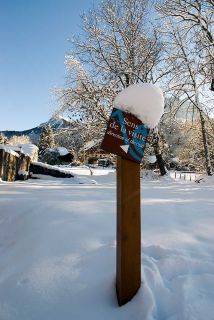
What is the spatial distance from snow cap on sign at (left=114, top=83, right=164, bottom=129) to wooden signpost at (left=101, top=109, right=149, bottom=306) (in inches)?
1.8

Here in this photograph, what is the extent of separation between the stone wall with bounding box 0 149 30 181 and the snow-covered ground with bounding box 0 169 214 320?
21.7 feet

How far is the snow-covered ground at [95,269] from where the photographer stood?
2.12 metres

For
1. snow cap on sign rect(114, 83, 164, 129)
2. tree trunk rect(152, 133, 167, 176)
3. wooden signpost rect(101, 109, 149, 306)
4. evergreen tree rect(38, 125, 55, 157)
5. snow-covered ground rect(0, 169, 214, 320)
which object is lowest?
snow-covered ground rect(0, 169, 214, 320)

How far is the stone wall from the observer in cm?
1013

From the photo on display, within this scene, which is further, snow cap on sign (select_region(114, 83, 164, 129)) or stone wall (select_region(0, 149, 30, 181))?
stone wall (select_region(0, 149, 30, 181))

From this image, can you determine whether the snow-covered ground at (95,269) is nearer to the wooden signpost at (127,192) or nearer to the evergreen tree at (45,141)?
the wooden signpost at (127,192)

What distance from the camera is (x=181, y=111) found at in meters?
17.0

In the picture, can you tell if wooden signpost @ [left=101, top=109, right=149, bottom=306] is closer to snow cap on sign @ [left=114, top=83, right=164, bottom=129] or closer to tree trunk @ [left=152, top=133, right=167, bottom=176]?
snow cap on sign @ [left=114, top=83, right=164, bottom=129]

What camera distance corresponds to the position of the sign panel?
7.29 ft

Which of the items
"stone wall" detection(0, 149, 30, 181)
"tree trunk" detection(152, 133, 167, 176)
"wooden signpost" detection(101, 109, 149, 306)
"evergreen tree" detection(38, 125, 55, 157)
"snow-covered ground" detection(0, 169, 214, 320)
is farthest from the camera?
"evergreen tree" detection(38, 125, 55, 157)

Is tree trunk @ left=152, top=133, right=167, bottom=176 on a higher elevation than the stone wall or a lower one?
higher

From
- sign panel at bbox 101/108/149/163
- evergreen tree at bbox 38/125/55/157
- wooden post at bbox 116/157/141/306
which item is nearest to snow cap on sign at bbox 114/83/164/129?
sign panel at bbox 101/108/149/163

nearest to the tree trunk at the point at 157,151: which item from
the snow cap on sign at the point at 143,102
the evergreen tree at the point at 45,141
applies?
the snow cap on sign at the point at 143,102

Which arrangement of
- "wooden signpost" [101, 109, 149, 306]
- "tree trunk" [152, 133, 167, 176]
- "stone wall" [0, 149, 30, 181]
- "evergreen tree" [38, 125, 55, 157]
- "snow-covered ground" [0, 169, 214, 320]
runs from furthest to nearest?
"evergreen tree" [38, 125, 55, 157] → "tree trunk" [152, 133, 167, 176] → "stone wall" [0, 149, 30, 181] → "wooden signpost" [101, 109, 149, 306] → "snow-covered ground" [0, 169, 214, 320]
